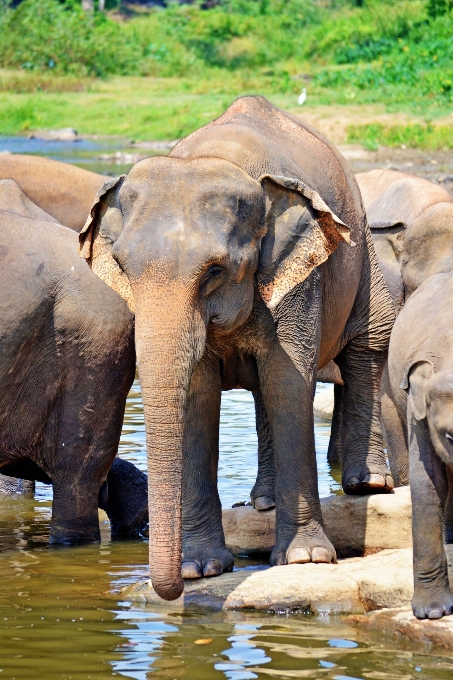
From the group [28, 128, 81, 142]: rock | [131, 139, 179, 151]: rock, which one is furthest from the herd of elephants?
[28, 128, 81, 142]: rock

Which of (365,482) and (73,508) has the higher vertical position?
(365,482)

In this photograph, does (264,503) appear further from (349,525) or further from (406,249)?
(406,249)

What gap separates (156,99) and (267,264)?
22889 mm

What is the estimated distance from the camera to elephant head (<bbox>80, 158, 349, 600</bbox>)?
4.48m

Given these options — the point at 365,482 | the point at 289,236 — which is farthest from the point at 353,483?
the point at 289,236

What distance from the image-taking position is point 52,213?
30.8 feet

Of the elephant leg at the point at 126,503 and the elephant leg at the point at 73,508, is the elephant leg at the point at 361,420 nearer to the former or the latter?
the elephant leg at the point at 126,503

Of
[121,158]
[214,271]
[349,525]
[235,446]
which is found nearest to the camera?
[214,271]

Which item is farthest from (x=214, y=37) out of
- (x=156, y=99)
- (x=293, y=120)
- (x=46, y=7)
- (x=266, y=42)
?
(x=293, y=120)

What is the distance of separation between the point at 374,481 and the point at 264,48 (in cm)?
2744

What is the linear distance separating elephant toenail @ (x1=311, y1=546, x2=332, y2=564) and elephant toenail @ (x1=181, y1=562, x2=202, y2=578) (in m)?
0.42

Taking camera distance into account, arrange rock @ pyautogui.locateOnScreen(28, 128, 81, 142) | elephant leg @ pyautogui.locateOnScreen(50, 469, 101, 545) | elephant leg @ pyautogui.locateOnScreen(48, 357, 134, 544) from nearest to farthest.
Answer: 1. elephant leg @ pyautogui.locateOnScreen(48, 357, 134, 544)
2. elephant leg @ pyautogui.locateOnScreen(50, 469, 101, 545)
3. rock @ pyautogui.locateOnScreen(28, 128, 81, 142)

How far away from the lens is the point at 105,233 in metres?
5.16

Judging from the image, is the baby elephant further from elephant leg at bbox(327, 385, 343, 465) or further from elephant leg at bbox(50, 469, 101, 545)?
elephant leg at bbox(327, 385, 343, 465)
